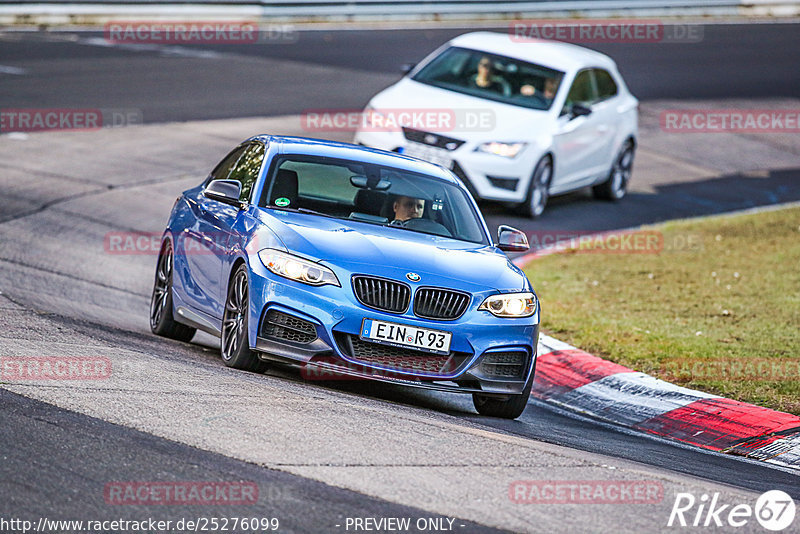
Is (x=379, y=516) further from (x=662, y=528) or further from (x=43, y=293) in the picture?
(x=43, y=293)

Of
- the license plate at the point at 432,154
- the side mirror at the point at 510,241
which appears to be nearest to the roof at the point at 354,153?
the side mirror at the point at 510,241

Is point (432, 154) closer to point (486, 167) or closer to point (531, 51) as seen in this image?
point (486, 167)

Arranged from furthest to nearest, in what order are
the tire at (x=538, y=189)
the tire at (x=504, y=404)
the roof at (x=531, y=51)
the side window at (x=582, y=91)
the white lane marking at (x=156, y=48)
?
the white lane marking at (x=156, y=48) → the roof at (x=531, y=51) → the side window at (x=582, y=91) → the tire at (x=538, y=189) → the tire at (x=504, y=404)

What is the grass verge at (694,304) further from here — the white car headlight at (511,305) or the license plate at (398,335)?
the license plate at (398,335)

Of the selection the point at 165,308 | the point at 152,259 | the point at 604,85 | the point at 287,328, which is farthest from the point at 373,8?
the point at 287,328

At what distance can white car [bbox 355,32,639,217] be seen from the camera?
1673cm

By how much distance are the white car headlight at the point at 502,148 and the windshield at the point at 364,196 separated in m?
6.78

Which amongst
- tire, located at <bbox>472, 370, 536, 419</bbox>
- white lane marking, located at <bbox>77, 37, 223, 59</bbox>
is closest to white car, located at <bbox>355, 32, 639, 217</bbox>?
tire, located at <bbox>472, 370, 536, 419</bbox>

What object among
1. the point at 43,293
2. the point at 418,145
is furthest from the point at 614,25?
the point at 43,293

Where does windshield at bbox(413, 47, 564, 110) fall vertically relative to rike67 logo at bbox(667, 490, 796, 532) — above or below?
below

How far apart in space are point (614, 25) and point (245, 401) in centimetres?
3155

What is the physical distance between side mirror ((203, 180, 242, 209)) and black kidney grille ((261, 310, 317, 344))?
138 centimetres

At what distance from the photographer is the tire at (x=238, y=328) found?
8664mm

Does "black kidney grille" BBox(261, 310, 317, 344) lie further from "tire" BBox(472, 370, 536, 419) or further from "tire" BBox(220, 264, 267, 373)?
"tire" BBox(472, 370, 536, 419)
